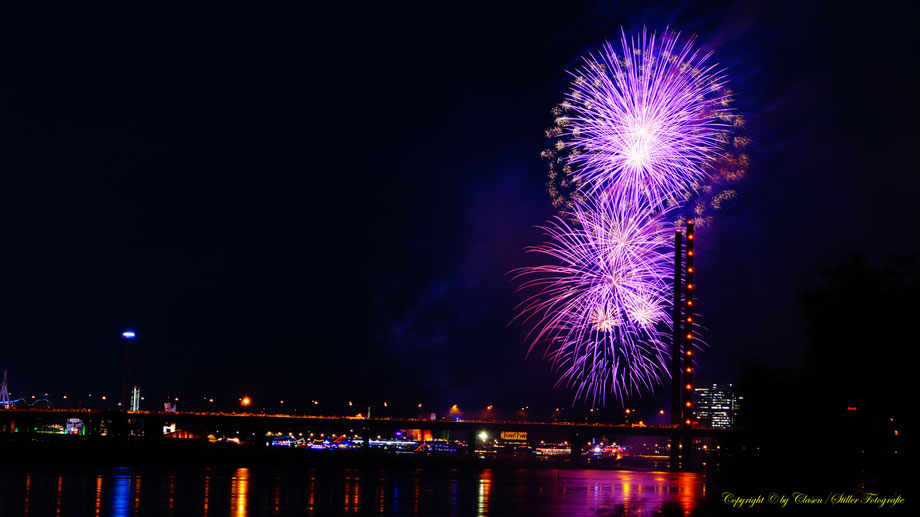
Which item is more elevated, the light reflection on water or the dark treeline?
the dark treeline

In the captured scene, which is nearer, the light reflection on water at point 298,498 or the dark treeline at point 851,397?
the dark treeline at point 851,397

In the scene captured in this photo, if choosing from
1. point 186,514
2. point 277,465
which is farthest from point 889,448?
point 277,465

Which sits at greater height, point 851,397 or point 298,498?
point 851,397

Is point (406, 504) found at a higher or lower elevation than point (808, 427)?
lower

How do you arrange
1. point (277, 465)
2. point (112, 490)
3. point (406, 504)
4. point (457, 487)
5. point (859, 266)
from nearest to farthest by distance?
1. point (859, 266)
2. point (406, 504)
3. point (112, 490)
4. point (457, 487)
5. point (277, 465)

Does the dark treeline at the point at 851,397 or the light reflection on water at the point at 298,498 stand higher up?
the dark treeline at the point at 851,397

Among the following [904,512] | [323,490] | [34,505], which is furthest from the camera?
[323,490]

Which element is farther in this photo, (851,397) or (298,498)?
(298,498)

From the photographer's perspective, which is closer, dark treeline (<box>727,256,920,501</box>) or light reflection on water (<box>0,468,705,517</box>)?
dark treeline (<box>727,256,920,501</box>)

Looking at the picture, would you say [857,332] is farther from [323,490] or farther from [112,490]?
[112,490]

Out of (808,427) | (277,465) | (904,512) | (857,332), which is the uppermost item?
(857,332)

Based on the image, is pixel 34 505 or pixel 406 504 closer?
pixel 34 505
